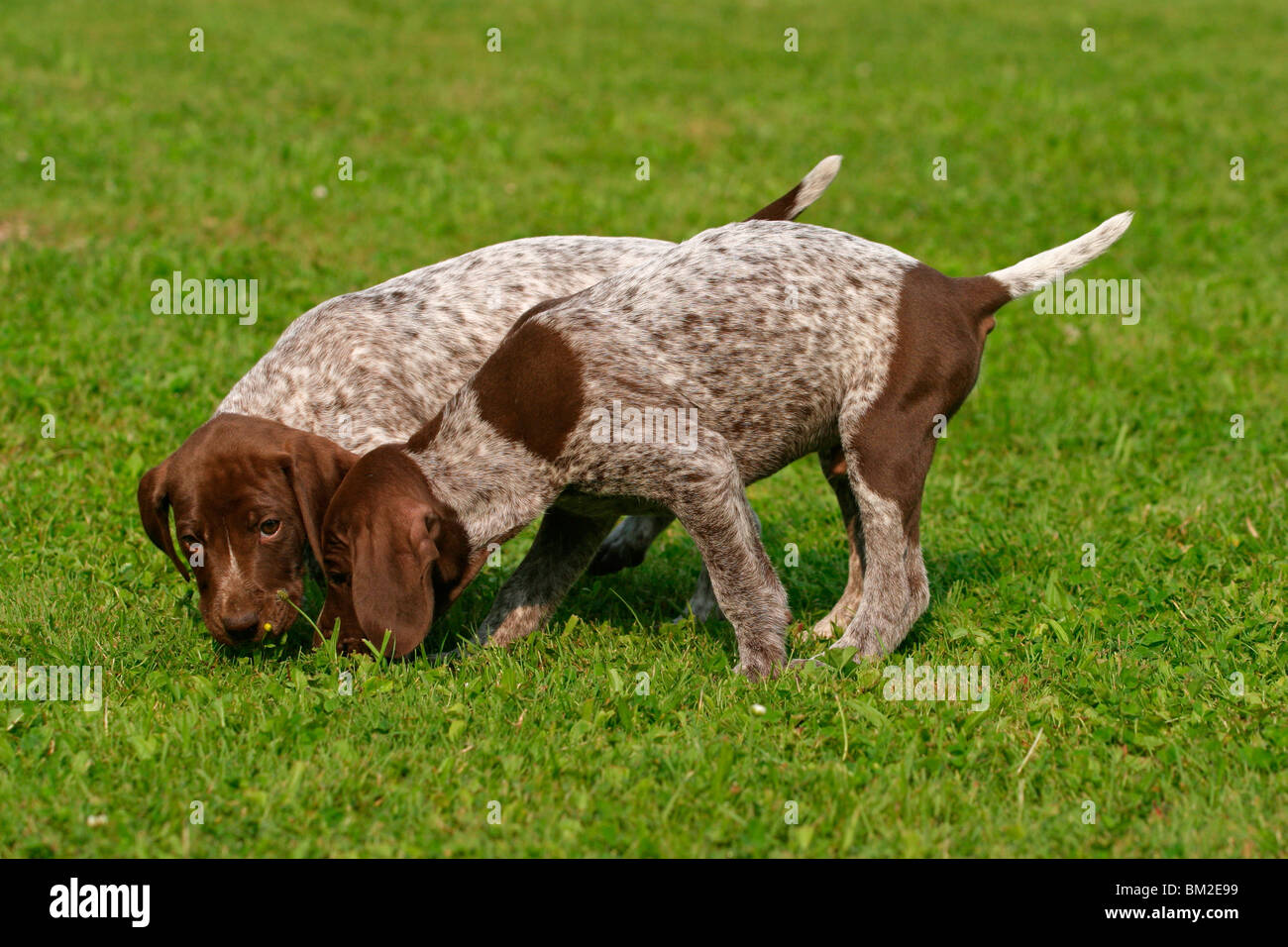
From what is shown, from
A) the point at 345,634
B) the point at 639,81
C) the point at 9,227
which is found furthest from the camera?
the point at 639,81

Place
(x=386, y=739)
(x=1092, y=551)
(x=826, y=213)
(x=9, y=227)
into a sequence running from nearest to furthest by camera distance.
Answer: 1. (x=386, y=739)
2. (x=1092, y=551)
3. (x=9, y=227)
4. (x=826, y=213)

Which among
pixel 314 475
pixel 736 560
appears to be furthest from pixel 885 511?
pixel 314 475

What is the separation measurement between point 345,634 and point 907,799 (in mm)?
2121

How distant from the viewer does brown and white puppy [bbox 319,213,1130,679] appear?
4938 millimetres

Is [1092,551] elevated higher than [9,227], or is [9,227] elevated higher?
[9,227]

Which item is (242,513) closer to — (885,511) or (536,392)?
(536,392)

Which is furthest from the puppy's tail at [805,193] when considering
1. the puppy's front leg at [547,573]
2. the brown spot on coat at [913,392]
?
the puppy's front leg at [547,573]

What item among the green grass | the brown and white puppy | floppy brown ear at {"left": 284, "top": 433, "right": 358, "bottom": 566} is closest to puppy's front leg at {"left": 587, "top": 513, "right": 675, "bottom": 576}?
the green grass

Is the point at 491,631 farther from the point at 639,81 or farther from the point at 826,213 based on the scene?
the point at 639,81

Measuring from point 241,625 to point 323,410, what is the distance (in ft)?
3.30

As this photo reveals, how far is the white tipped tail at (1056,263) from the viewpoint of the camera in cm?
547

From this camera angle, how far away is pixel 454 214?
1101 cm

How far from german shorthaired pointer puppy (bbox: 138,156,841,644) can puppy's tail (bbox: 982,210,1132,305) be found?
1.04m
